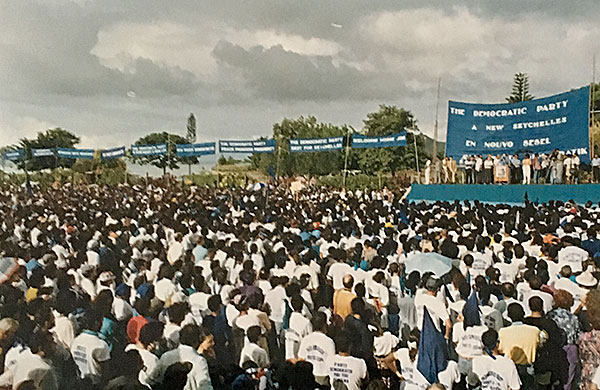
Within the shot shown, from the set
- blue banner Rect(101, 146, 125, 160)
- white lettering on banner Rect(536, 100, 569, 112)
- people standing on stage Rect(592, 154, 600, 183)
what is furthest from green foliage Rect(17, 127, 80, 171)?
people standing on stage Rect(592, 154, 600, 183)

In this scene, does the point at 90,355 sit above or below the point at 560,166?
below

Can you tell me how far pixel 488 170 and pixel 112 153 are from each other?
418cm

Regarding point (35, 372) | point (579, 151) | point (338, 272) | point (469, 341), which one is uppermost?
point (579, 151)

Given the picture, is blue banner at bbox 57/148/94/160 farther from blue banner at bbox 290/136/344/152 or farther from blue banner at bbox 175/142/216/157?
blue banner at bbox 290/136/344/152

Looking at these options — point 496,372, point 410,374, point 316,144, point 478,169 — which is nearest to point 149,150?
point 316,144

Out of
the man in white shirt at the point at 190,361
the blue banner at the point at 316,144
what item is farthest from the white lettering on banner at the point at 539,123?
the man in white shirt at the point at 190,361

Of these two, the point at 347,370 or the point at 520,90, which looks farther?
the point at 520,90

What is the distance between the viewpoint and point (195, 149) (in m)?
4.33

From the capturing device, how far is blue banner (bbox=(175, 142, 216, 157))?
4.32 meters

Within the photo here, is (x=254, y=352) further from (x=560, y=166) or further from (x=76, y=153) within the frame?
(x=560, y=166)

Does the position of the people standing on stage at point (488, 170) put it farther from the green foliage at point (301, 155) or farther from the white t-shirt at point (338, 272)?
the white t-shirt at point (338, 272)

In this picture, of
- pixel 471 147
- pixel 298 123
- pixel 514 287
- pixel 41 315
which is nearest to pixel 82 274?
pixel 41 315

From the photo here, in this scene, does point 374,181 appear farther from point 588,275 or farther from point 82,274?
point 82,274

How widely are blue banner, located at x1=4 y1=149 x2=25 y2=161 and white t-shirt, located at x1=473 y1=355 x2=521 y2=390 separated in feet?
10.1
